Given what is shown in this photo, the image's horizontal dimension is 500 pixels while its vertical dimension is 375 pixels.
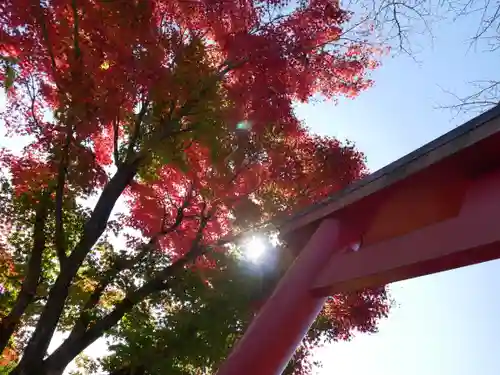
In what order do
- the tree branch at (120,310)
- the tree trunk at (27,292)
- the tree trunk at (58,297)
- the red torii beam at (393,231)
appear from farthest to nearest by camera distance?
the tree trunk at (27,292) < the tree branch at (120,310) < the tree trunk at (58,297) < the red torii beam at (393,231)

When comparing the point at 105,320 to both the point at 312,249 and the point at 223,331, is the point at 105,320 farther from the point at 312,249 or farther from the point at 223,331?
the point at 312,249

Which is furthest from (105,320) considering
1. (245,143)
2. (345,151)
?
(345,151)

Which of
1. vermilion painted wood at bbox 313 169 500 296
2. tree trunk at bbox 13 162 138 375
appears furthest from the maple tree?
vermilion painted wood at bbox 313 169 500 296

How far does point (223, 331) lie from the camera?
8.41m

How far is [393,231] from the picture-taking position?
11.4 feet

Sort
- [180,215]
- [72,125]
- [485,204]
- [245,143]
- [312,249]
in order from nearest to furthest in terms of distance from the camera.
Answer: [485,204]
[312,249]
[72,125]
[180,215]
[245,143]

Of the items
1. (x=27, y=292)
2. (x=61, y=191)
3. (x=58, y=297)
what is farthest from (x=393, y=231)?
(x=27, y=292)

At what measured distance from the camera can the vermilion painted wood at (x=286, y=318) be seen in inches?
133

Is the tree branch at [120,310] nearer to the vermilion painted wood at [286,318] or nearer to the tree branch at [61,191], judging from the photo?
the tree branch at [61,191]

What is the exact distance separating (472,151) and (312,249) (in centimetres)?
150

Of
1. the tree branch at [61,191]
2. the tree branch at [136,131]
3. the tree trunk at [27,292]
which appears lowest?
the tree trunk at [27,292]

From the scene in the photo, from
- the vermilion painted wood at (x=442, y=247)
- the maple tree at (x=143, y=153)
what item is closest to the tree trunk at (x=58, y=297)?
the maple tree at (x=143, y=153)

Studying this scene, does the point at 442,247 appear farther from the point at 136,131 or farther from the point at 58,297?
the point at 136,131

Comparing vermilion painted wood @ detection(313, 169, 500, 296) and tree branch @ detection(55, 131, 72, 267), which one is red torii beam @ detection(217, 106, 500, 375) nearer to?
vermilion painted wood @ detection(313, 169, 500, 296)
